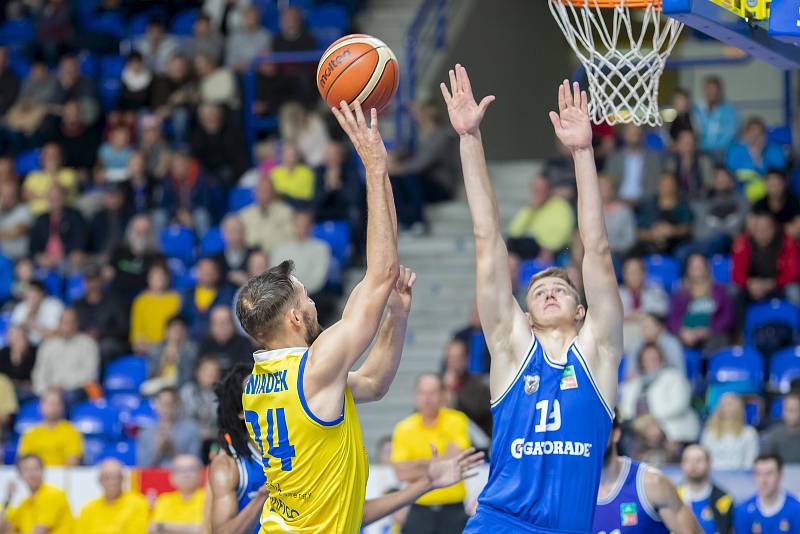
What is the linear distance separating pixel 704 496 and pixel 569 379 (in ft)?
14.8

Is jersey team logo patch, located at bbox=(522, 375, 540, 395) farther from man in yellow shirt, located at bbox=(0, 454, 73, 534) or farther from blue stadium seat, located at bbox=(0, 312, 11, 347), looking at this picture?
blue stadium seat, located at bbox=(0, 312, 11, 347)

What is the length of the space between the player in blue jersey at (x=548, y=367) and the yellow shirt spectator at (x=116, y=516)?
5950 millimetres

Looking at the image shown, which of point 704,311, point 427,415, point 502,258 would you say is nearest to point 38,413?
point 427,415

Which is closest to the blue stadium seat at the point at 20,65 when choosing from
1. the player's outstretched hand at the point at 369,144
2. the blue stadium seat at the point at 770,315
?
the blue stadium seat at the point at 770,315

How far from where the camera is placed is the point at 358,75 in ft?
22.0

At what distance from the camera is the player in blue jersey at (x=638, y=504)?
283 inches

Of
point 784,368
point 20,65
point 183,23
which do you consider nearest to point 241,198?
point 183,23

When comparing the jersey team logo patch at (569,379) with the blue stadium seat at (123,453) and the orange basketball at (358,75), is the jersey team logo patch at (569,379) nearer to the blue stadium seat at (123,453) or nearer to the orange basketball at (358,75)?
the orange basketball at (358,75)

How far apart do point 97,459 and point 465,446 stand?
425 centimetres

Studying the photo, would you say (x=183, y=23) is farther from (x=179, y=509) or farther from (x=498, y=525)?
(x=498, y=525)

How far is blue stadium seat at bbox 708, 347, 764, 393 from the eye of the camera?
1248cm

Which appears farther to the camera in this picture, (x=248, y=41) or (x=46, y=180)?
(x=248, y=41)

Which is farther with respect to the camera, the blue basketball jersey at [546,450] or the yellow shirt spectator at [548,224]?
the yellow shirt spectator at [548,224]

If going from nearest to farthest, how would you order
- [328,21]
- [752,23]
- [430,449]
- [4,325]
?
[752,23], [430,449], [4,325], [328,21]
